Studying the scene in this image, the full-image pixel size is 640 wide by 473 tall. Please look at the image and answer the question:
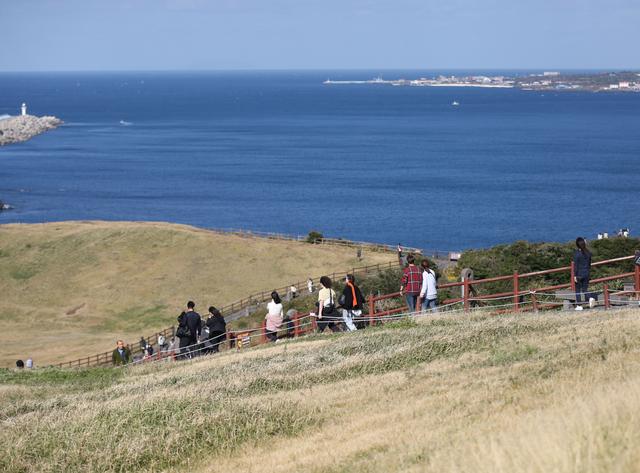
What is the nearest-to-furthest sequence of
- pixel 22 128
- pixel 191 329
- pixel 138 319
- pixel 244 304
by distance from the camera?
pixel 191 329, pixel 244 304, pixel 138 319, pixel 22 128

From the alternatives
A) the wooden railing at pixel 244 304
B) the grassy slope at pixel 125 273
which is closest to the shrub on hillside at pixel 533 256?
the wooden railing at pixel 244 304

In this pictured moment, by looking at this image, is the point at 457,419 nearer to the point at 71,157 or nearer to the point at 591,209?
the point at 591,209

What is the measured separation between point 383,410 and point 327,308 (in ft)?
24.9

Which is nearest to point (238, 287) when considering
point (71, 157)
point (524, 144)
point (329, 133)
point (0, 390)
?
point (0, 390)

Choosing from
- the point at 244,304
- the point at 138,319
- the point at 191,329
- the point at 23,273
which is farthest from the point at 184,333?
the point at 23,273

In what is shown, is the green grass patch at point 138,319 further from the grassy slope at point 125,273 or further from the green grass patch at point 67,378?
the green grass patch at point 67,378

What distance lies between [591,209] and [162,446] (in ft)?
264

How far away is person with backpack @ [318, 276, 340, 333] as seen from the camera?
19047 millimetres

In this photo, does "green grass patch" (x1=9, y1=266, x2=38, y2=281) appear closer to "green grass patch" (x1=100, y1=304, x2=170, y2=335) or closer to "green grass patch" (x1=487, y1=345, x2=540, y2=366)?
"green grass patch" (x1=100, y1=304, x2=170, y2=335)

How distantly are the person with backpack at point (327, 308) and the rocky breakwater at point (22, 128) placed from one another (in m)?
152

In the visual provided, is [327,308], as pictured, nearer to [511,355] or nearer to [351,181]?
[511,355]

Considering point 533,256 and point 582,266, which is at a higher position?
point 582,266

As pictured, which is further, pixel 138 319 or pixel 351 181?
pixel 351 181

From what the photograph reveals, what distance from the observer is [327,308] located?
1942 cm
